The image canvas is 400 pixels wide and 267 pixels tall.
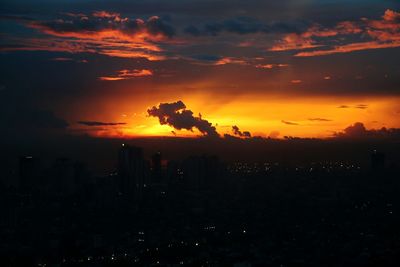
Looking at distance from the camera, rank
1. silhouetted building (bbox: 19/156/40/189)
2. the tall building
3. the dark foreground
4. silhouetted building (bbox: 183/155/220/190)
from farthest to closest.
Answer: silhouetted building (bbox: 183/155/220/190)
the tall building
silhouetted building (bbox: 19/156/40/189)
the dark foreground

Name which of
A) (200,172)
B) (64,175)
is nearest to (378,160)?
(200,172)

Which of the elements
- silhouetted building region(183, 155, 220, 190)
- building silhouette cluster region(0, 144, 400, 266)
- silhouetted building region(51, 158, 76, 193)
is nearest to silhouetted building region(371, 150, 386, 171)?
building silhouette cluster region(0, 144, 400, 266)

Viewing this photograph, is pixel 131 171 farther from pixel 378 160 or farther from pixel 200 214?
pixel 378 160

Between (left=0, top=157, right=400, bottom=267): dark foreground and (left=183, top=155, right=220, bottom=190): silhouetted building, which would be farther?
(left=183, top=155, right=220, bottom=190): silhouetted building

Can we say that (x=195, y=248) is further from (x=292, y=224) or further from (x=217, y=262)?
(x=292, y=224)

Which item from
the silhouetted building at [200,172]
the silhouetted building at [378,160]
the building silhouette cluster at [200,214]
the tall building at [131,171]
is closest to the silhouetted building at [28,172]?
the building silhouette cluster at [200,214]

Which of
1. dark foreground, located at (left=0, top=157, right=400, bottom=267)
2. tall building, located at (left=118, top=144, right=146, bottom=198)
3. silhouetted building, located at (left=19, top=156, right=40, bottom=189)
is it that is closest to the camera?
dark foreground, located at (left=0, top=157, right=400, bottom=267)

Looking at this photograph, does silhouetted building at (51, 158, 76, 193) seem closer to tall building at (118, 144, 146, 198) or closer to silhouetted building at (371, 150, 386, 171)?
tall building at (118, 144, 146, 198)

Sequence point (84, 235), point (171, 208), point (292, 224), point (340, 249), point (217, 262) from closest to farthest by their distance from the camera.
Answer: point (217, 262) → point (340, 249) → point (84, 235) → point (292, 224) → point (171, 208)

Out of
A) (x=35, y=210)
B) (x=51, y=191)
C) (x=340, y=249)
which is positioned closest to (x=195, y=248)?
(x=340, y=249)
